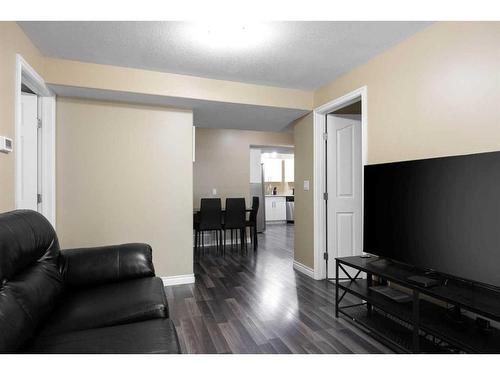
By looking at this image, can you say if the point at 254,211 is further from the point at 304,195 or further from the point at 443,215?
the point at 443,215

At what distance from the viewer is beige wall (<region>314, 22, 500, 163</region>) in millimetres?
1740

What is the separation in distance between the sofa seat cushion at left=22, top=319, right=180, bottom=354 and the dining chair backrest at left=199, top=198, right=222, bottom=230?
11.3ft

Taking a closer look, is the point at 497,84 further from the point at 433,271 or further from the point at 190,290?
the point at 190,290


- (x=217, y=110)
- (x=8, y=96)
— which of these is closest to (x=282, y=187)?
(x=217, y=110)

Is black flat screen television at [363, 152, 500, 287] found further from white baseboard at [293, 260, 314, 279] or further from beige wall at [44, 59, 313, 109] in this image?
beige wall at [44, 59, 313, 109]

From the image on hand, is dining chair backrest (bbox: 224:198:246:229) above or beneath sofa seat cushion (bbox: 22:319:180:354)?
above

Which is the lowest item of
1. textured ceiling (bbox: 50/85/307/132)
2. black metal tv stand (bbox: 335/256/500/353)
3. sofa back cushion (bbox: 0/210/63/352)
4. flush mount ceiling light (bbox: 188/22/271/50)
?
black metal tv stand (bbox: 335/256/500/353)

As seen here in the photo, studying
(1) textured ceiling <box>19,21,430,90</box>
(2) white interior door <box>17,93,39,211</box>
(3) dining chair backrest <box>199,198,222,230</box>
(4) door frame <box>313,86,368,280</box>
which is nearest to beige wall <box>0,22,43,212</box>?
(1) textured ceiling <box>19,21,430,90</box>

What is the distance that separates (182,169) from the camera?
135 inches

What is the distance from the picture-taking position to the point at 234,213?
502cm

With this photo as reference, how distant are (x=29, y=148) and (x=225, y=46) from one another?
220 centimetres

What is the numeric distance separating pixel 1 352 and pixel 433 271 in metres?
2.28

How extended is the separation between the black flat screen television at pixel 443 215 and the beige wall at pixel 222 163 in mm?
4024
